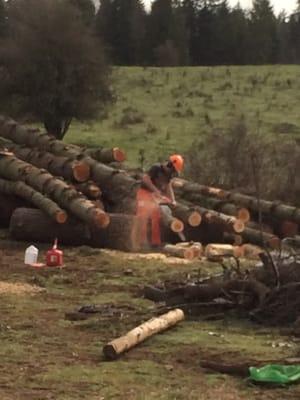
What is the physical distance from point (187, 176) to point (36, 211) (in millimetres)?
5516

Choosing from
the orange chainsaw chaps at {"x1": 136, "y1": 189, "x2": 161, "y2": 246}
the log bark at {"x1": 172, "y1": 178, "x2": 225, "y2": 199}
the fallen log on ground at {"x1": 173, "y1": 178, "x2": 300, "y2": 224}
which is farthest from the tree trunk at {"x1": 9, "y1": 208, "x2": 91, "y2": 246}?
the log bark at {"x1": 172, "y1": 178, "x2": 225, "y2": 199}

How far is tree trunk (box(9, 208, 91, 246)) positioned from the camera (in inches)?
555

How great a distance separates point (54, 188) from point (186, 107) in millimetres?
23003

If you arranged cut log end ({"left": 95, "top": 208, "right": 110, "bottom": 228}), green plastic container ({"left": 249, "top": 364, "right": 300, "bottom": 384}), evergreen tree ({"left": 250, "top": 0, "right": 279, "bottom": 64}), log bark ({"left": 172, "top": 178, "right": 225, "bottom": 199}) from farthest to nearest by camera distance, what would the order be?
evergreen tree ({"left": 250, "top": 0, "right": 279, "bottom": 64}) → log bark ({"left": 172, "top": 178, "right": 225, "bottom": 199}) → cut log end ({"left": 95, "top": 208, "right": 110, "bottom": 228}) → green plastic container ({"left": 249, "top": 364, "right": 300, "bottom": 384})

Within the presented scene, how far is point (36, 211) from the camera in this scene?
47.0 feet

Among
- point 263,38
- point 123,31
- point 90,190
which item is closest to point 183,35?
point 123,31

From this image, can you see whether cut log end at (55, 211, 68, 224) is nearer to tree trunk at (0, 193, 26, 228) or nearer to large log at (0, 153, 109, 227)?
large log at (0, 153, 109, 227)

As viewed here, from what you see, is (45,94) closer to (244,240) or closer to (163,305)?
(244,240)

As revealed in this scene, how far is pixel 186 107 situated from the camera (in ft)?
121

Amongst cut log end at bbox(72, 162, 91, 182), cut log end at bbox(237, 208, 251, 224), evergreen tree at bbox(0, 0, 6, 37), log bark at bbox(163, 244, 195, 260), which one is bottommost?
log bark at bbox(163, 244, 195, 260)

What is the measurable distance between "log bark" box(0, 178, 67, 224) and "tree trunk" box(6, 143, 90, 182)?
752 millimetres

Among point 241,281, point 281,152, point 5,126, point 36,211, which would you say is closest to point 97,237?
point 36,211

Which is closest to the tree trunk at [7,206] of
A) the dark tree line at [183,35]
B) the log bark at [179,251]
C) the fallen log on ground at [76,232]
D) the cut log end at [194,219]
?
the fallen log on ground at [76,232]

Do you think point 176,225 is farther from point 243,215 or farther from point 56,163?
point 56,163
